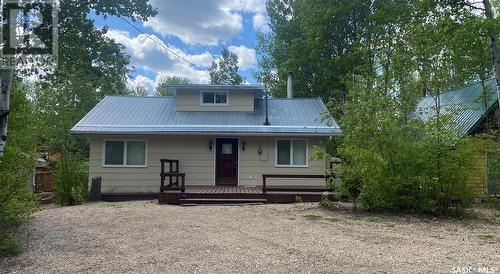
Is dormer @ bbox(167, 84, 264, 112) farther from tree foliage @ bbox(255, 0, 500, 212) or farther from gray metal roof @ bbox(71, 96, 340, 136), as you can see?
tree foliage @ bbox(255, 0, 500, 212)

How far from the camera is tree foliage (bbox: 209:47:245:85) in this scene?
1550 inches

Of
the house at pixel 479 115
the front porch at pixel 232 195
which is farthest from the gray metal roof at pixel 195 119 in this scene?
the house at pixel 479 115

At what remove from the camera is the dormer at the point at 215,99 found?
603 inches

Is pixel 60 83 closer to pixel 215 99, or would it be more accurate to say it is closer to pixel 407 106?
pixel 215 99

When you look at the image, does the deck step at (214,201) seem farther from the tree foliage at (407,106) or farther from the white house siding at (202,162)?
the tree foliage at (407,106)

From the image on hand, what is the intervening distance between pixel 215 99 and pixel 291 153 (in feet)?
13.6

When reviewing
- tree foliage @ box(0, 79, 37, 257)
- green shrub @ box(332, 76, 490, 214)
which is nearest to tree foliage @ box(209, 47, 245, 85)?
green shrub @ box(332, 76, 490, 214)

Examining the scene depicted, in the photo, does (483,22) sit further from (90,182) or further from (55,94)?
(55,94)

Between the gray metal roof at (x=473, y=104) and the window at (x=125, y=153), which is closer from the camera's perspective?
the gray metal roof at (x=473, y=104)

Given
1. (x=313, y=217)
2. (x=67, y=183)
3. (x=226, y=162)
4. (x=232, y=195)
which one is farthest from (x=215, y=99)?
(x=313, y=217)

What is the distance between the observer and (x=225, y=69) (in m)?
39.6

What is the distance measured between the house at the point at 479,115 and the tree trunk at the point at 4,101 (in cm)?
894

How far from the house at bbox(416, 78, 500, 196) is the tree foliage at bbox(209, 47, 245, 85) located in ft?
80.8

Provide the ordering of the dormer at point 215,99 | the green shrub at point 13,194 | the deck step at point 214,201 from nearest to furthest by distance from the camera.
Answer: the green shrub at point 13,194 < the deck step at point 214,201 < the dormer at point 215,99
